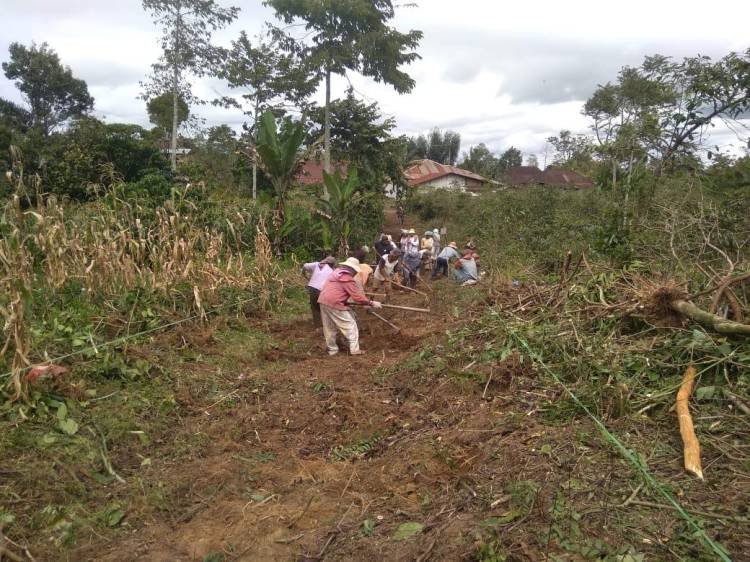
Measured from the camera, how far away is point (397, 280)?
11062 millimetres

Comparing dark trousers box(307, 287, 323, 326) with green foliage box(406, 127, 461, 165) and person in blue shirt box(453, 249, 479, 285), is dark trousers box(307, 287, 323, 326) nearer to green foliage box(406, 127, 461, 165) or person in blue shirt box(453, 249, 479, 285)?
person in blue shirt box(453, 249, 479, 285)

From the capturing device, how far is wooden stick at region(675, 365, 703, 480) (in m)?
2.95

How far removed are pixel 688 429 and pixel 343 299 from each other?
408 centimetres

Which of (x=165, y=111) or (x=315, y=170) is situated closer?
(x=165, y=111)

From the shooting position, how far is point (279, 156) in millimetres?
11133

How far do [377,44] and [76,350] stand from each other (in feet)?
43.4

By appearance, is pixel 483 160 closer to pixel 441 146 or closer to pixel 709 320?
pixel 441 146

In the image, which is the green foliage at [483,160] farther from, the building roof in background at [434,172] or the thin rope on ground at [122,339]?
the thin rope on ground at [122,339]

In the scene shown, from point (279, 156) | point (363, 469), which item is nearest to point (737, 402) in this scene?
point (363, 469)

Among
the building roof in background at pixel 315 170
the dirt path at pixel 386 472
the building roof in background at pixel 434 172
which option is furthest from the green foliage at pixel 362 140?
the building roof in background at pixel 434 172

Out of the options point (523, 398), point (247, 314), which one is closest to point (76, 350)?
point (247, 314)

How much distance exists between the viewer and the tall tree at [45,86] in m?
20.3

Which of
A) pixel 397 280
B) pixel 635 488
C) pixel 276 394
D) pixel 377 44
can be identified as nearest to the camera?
pixel 635 488

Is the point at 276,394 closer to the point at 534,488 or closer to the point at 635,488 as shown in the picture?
the point at 534,488
